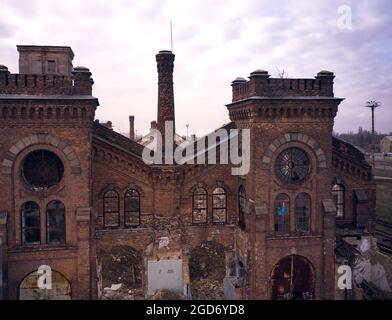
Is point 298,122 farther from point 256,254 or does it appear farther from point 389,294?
point 389,294

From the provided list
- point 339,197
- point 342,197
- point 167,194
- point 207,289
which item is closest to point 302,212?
point 339,197

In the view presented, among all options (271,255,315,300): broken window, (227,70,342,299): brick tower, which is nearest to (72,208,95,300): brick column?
(227,70,342,299): brick tower

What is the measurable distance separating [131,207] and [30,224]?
15.1 feet

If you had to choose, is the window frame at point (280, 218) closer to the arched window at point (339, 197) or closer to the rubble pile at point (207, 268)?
the arched window at point (339, 197)

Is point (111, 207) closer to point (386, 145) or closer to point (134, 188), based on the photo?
point (134, 188)

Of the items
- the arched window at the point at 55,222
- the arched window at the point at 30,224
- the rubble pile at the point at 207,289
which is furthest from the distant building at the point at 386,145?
the arched window at the point at 30,224

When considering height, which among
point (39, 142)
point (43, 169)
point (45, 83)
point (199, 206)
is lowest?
point (199, 206)

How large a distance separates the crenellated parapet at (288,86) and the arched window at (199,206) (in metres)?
5.26

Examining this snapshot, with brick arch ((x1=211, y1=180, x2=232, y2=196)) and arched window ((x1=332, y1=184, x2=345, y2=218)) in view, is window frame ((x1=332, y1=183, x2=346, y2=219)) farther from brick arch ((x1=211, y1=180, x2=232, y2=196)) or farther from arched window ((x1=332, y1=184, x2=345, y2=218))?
brick arch ((x1=211, y1=180, x2=232, y2=196))

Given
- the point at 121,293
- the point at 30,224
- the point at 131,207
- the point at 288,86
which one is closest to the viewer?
the point at 30,224

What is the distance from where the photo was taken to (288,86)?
17.1 m

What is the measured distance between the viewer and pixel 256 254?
17125 mm

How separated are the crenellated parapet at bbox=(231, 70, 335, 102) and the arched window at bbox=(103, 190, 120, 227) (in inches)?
314
